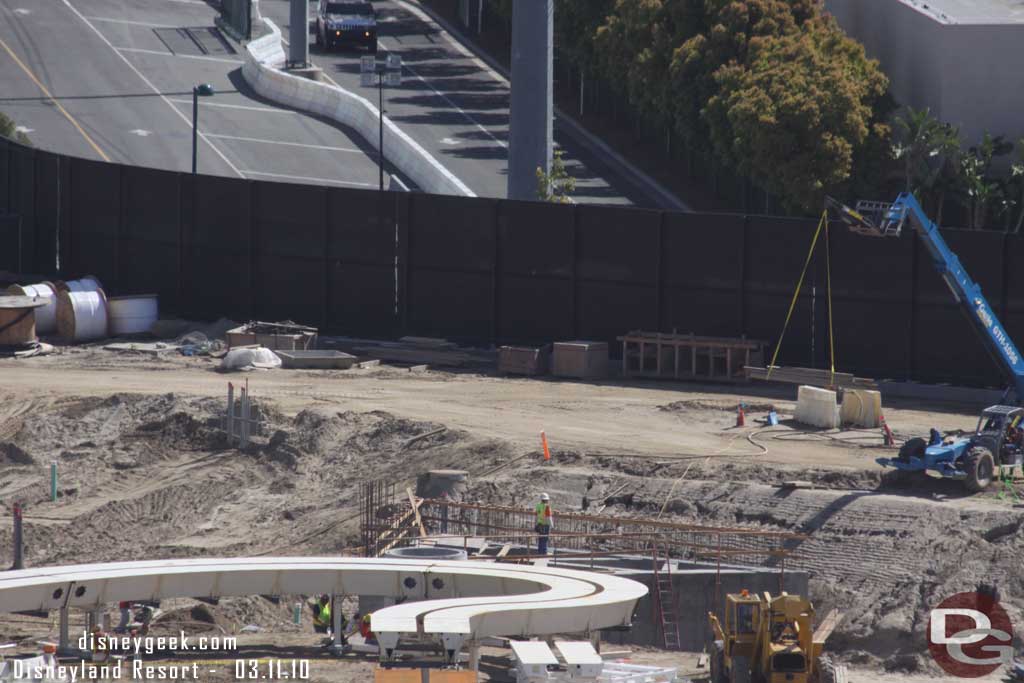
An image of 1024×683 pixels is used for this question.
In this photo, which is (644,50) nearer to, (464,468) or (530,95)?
(530,95)

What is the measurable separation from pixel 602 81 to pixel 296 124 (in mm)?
13875

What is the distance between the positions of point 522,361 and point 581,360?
5.16 feet

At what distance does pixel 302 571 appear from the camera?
97.7ft

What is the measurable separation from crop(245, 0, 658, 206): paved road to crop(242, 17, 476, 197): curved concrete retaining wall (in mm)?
1463

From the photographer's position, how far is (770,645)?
26500 mm

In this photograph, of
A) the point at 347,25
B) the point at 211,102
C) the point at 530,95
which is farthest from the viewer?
the point at 347,25

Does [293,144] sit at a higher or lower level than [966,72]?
lower

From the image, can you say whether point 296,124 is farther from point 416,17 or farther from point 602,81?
point 416,17

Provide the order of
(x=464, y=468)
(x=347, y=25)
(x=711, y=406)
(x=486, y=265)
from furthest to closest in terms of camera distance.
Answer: (x=347, y=25) < (x=486, y=265) < (x=711, y=406) < (x=464, y=468)

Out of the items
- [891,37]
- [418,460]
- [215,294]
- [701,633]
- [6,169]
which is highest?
[891,37]

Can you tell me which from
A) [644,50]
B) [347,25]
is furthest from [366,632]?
[347,25]

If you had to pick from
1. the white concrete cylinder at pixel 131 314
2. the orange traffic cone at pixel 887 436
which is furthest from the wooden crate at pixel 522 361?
the white concrete cylinder at pixel 131 314

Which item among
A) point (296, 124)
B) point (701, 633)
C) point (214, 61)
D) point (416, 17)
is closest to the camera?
point (701, 633)

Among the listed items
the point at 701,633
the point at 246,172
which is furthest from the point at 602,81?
the point at 701,633
